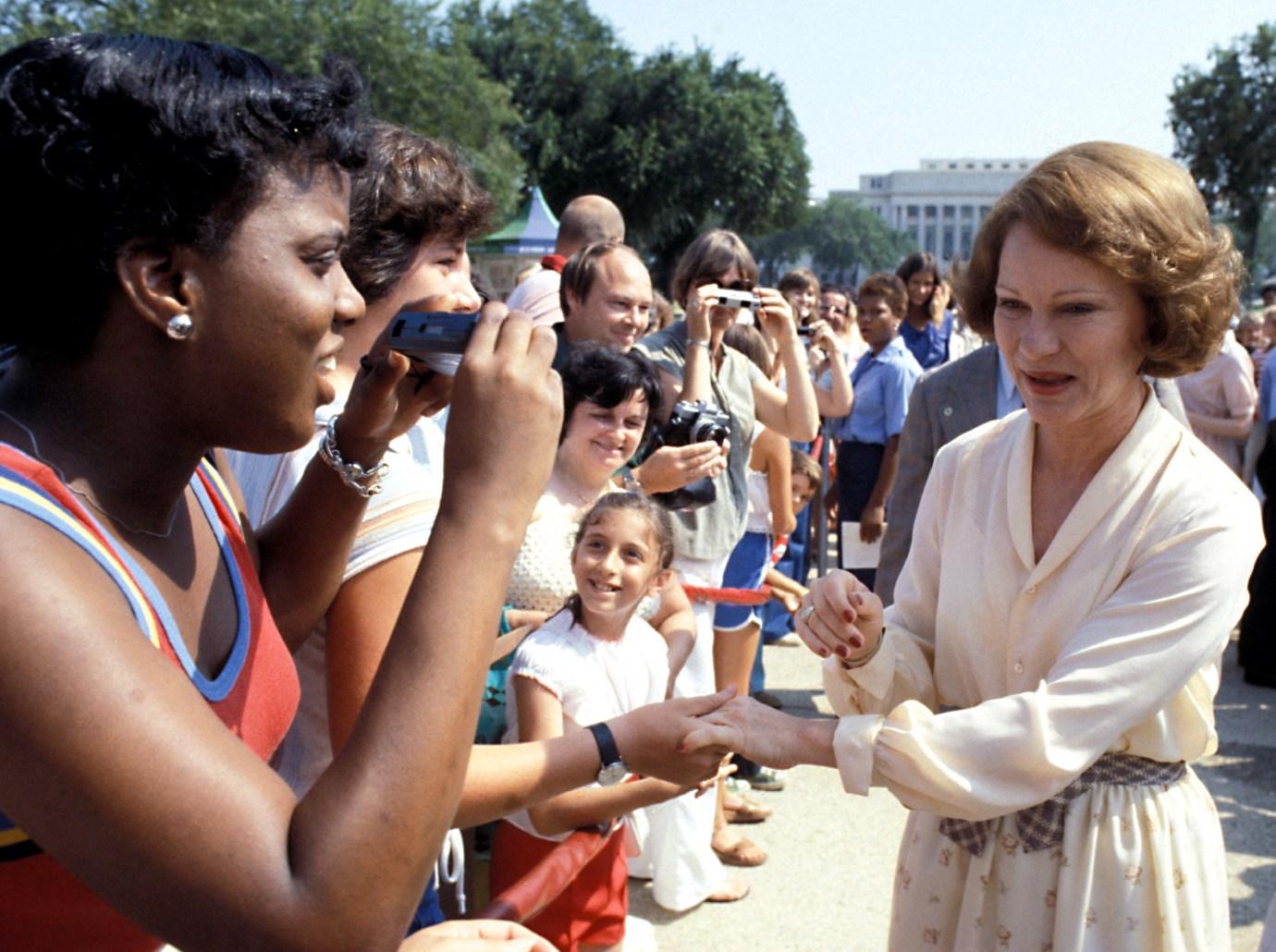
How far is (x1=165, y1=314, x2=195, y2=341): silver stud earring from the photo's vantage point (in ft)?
3.70

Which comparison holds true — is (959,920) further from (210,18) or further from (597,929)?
(210,18)

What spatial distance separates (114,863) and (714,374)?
3903 millimetres

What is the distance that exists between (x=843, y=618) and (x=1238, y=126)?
40.7 m

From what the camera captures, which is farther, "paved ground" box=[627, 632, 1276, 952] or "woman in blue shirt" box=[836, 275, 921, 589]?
"woman in blue shirt" box=[836, 275, 921, 589]

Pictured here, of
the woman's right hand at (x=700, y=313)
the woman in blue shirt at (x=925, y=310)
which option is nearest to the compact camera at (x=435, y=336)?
the woman's right hand at (x=700, y=313)

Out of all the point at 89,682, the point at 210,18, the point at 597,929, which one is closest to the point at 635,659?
the point at 597,929

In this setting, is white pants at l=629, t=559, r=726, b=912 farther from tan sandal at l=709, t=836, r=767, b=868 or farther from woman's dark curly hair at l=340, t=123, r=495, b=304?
woman's dark curly hair at l=340, t=123, r=495, b=304

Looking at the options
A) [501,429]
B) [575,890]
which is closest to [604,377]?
[575,890]

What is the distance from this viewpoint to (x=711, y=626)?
458 centimetres

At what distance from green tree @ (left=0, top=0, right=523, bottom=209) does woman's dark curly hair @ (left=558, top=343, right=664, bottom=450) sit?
21.3 meters

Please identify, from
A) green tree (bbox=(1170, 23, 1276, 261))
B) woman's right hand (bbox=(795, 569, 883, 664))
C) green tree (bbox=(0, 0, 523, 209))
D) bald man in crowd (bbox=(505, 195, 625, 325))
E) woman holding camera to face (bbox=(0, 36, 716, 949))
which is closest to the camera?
woman holding camera to face (bbox=(0, 36, 716, 949))

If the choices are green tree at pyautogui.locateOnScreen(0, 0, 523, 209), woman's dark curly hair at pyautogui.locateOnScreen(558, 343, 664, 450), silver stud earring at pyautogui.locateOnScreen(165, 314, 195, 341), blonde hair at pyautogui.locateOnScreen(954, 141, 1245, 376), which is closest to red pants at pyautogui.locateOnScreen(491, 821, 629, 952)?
woman's dark curly hair at pyautogui.locateOnScreen(558, 343, 664, 450)

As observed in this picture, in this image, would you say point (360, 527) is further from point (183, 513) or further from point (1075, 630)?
point (1075, 630)

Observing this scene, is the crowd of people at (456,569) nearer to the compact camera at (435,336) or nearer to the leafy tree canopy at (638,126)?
the compact camera at (435,336)
